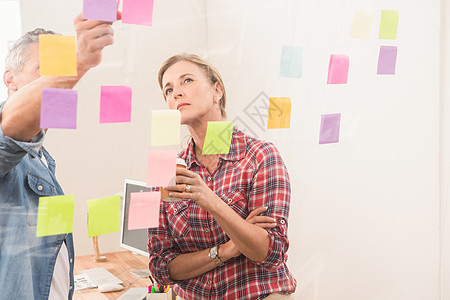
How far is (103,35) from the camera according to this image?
2.81 feet

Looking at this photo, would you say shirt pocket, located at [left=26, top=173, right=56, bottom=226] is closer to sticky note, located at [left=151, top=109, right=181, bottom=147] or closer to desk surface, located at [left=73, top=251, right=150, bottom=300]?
sticky note, located at [left=151, top=109, right=181, bottom=147]

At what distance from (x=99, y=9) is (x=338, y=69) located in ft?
2.61

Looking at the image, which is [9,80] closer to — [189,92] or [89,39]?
[89,39]

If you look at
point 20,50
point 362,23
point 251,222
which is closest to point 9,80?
point 20,50

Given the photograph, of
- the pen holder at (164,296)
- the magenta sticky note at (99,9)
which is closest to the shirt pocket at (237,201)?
the magenta sticky note at (99,9)

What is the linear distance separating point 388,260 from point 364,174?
32 centimetres

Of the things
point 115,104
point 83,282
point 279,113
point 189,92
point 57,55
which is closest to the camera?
point 57,55

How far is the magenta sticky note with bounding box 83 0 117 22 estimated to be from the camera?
836mm

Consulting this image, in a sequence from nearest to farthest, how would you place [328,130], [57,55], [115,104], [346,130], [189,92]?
[57,55] < [115,104] < [189,92] < [328,130] < [346,130]

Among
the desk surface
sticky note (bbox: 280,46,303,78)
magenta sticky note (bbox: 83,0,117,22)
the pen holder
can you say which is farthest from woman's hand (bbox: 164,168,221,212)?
the pen holder

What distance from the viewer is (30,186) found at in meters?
0.82

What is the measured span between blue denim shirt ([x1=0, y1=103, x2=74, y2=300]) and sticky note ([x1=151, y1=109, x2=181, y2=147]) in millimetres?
229

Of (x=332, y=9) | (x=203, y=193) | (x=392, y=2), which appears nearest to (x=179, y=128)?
(x=203, y=193)

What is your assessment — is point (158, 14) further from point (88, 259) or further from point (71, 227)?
point (88, 259)
